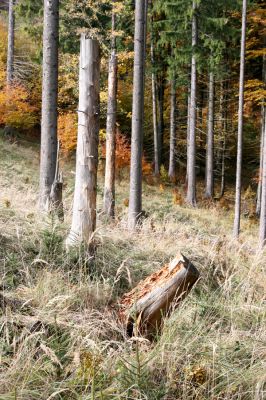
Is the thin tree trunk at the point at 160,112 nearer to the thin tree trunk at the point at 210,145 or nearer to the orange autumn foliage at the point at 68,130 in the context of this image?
the thin tree trunk at the point at 210,145

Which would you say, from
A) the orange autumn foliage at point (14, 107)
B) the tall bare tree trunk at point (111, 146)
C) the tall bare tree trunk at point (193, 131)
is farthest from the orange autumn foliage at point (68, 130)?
the tall bare tree trunk at point (111, 146)

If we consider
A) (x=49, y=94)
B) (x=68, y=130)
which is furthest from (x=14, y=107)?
(x=49, y=94)

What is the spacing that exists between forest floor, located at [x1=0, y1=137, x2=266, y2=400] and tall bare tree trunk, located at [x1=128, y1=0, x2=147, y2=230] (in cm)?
506

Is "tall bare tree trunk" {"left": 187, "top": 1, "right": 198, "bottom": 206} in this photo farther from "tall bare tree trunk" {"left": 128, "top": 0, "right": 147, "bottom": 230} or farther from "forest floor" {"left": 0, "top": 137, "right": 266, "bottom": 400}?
"forest floor" {"left": 0, "top": 137, "right": 266, "bottom": 400}

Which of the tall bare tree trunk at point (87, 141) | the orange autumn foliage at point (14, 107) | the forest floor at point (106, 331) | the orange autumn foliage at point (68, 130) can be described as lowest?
the forest floor at point (106, 331)

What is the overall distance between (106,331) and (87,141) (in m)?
2.20

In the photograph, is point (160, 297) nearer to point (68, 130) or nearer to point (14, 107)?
point (68, 130)

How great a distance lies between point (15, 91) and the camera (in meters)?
20.3

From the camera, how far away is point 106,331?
11.3 feet

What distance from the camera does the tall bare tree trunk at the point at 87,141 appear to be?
4.83 meters

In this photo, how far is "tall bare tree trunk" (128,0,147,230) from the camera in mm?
10219

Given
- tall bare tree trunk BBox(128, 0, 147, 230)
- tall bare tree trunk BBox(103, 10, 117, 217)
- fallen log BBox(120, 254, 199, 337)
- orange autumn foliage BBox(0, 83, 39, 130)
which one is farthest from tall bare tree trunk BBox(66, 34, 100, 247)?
orange autumn foliage BBox(0, 83, 39, 130)

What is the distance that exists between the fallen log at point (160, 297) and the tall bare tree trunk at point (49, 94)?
5.06 metres

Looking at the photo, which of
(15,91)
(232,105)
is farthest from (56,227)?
(232,105)
